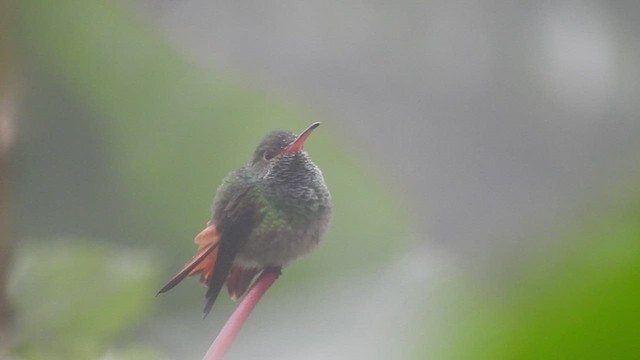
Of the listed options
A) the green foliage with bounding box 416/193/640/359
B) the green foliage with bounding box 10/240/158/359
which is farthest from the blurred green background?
the green foliage with bounding box 416/193/640/359

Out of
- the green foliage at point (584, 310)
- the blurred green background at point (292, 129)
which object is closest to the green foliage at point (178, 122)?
the blurred green background at point (292, 129)

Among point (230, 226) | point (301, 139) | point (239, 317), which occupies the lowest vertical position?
point (239, 317)

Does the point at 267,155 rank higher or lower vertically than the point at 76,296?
higher

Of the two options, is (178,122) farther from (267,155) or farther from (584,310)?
(584,310)

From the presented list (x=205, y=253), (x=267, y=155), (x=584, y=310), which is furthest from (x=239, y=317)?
(x=584, y=310)

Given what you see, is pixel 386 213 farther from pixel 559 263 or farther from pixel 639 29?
pixel 559 263

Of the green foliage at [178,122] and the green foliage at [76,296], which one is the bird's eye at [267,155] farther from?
the green foliage at [76,296]

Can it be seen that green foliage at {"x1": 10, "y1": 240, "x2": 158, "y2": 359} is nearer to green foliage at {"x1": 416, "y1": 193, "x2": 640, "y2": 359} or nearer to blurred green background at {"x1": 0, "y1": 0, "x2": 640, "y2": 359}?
blurred green background at {"x1": 0, "y1": 0, "x2": 640, "y2": 359}
